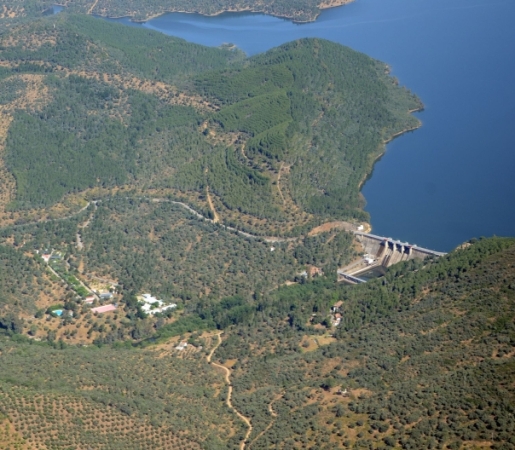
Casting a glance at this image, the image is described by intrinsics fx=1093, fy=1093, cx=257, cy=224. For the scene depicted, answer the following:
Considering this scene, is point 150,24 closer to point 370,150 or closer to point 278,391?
point 370,150

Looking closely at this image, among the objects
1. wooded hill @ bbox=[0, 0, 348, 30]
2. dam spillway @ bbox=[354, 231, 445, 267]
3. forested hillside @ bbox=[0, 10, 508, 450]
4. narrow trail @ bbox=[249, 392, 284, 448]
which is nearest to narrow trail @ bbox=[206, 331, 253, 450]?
forested hillside @ bbox=[0, 10, 508, 450]

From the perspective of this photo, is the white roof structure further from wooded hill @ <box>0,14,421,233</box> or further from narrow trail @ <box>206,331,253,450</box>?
wooded hill @ <box>0,14,421,233</box>

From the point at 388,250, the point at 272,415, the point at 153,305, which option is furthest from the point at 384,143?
the point at 272,415

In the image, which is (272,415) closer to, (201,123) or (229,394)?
(229,394)

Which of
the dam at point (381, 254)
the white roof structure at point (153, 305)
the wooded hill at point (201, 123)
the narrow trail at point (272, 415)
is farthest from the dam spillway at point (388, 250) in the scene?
the narrow trail at point (272, 415)

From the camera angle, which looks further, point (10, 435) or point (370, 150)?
point (370, 150)

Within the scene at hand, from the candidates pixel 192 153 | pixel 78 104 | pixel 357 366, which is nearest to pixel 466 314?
pixel 357 366
